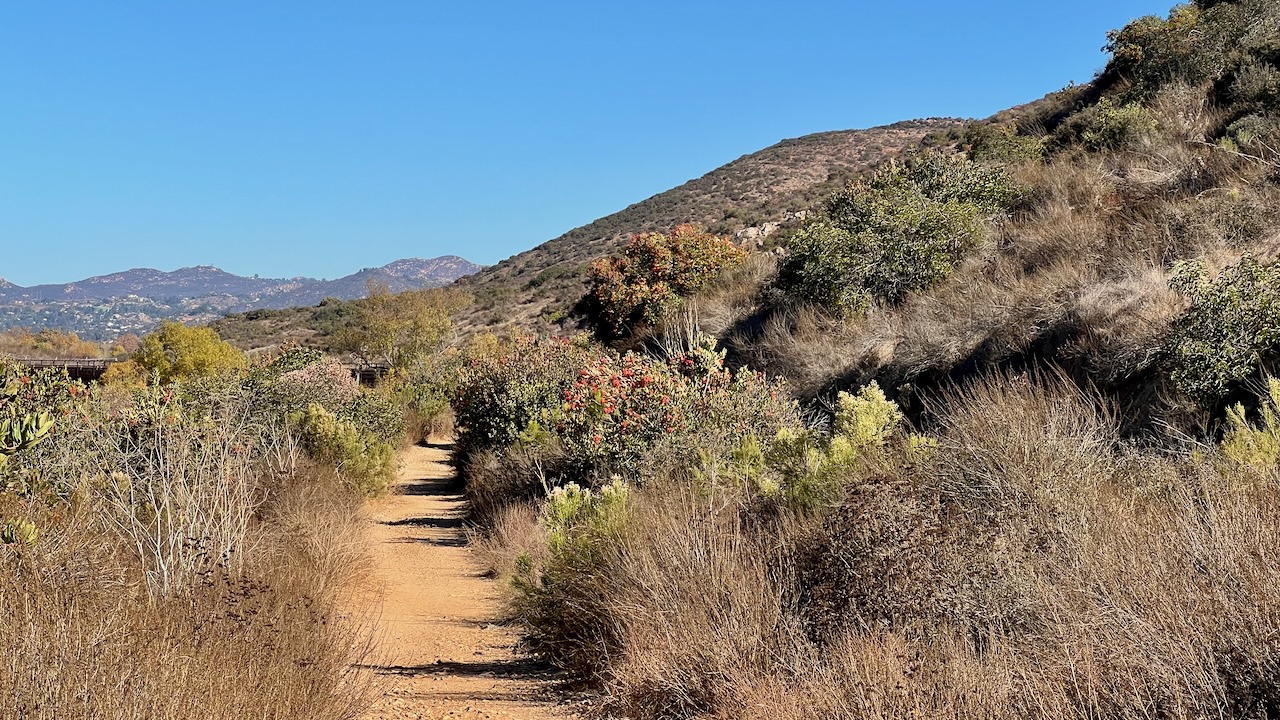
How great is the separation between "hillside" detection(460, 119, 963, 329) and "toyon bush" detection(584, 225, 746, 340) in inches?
722

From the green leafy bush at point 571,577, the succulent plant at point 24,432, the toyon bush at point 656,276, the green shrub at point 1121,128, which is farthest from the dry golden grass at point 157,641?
the toyon bush at point 656,276

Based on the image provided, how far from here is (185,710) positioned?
13.0ft

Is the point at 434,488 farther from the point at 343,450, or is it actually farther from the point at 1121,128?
the point at 1121,128

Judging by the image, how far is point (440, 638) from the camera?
9.03 metres

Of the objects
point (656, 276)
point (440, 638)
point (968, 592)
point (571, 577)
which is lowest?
point (440, 638)

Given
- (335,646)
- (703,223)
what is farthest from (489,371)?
(703,223)

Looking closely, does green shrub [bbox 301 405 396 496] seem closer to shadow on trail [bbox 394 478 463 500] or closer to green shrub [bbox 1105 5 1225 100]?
shadow on trail [bbox 394 478 463 500]

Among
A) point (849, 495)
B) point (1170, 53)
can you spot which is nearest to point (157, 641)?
point (849, 495)

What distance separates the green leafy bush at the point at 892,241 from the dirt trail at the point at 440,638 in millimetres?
7314

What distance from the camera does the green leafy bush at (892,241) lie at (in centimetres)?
1620

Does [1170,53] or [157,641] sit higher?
[1170,53]

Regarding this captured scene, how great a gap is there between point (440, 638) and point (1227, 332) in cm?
722

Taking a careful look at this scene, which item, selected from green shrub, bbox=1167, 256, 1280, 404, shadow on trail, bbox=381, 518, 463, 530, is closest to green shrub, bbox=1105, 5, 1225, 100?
green shrub, bbox=1167, 256, 1280, 404

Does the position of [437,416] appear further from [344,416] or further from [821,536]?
[821,536]
